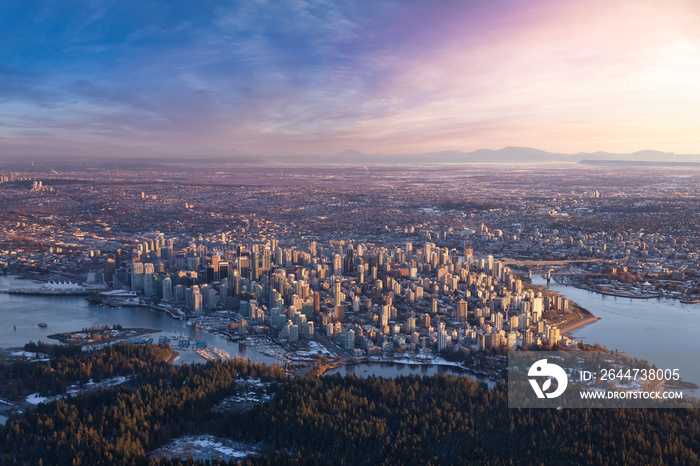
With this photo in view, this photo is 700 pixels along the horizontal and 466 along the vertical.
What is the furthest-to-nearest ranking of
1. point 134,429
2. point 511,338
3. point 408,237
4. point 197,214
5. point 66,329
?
Answer: point 197,214 < point 408,237 < point 66,329 < point 511,338 < point 134,429

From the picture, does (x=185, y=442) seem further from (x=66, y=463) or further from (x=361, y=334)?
(x=361, y=334)

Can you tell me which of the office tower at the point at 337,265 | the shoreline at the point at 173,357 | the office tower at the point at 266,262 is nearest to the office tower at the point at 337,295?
the office tower at the point at 337,265

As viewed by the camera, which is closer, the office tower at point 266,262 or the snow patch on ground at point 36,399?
the snow patch on ground at point 36,399

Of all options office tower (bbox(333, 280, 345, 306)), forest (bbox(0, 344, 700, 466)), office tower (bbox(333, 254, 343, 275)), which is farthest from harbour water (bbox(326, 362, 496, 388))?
office tower (bbox(333, 254, 343, 275))

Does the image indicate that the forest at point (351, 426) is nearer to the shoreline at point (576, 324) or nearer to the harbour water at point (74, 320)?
the harbour water at point (74, 320)

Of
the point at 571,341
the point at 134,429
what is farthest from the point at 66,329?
the point at 571,341

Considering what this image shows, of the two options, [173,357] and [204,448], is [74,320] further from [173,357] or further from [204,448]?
[204,448]

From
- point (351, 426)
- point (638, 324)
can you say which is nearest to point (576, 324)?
point (638, 324)
